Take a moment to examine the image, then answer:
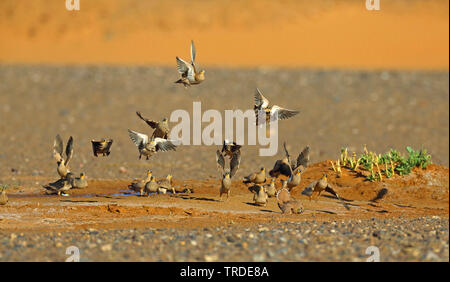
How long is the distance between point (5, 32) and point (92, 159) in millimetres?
27895

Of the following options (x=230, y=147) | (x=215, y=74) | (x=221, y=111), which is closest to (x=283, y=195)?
(x=230, y=147)

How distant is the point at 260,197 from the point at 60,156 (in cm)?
339

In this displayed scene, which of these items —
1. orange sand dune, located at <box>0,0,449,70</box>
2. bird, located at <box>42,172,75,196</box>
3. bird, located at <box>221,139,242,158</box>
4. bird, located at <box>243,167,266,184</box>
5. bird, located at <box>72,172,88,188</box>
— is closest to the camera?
bird, located at <box>221,139,242,158</box>

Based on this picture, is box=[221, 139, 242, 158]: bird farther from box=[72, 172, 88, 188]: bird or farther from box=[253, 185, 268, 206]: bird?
box=[72, 172, 88, 188]: bird

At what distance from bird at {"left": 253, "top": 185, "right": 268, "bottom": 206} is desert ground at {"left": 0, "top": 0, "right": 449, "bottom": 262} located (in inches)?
6.8

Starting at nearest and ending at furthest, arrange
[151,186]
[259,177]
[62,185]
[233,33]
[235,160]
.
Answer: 1. [235,160]
2. [151,186]
3. [62,185]
4. [259,177]
5. [233,33]

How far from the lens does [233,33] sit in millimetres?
40688

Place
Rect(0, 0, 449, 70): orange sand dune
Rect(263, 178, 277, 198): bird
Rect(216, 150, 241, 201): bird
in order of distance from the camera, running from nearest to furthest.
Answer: Rect(216, 150, 241, 201): bird, Rect(263, 178, 277, 198): bird, Rect(0, 0, 449, 70): orange sand dune

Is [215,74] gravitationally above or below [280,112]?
above

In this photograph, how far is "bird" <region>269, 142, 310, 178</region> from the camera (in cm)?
1146

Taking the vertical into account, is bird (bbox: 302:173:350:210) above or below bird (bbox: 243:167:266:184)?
below

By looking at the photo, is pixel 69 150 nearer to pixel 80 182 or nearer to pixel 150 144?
pixel 80 182

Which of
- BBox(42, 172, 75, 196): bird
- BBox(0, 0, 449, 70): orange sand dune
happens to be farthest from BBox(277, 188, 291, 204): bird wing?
BBox(0, 0, 449, 70): orange sand dune

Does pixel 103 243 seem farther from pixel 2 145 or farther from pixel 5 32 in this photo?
pixel 5 32
